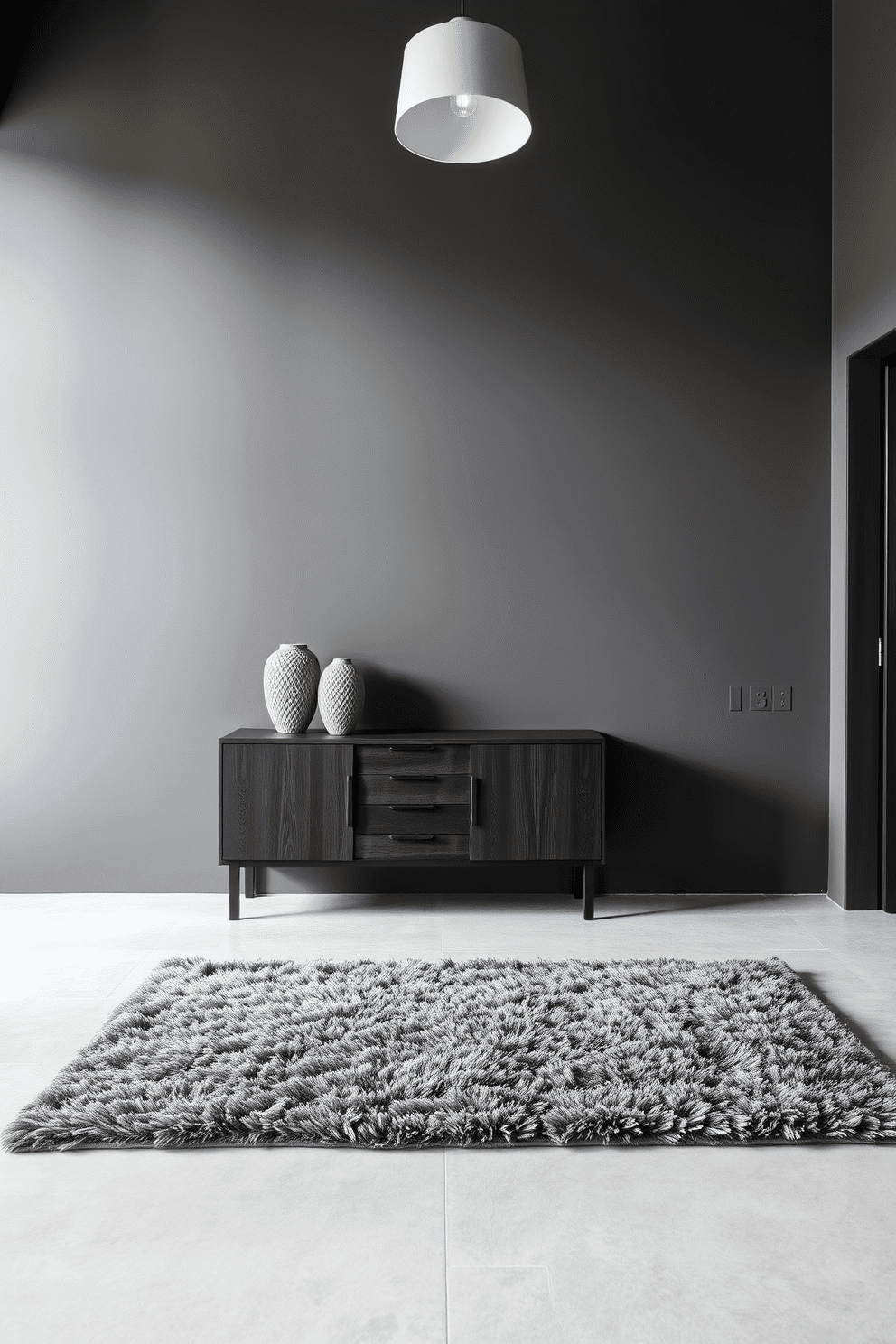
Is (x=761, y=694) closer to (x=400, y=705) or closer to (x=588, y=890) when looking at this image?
(x=588, y=890)

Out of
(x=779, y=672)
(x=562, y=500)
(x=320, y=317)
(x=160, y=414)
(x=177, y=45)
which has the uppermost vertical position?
(x=177, y=45)

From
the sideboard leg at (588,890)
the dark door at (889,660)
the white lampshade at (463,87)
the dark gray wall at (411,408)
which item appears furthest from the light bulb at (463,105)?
the sideboard leg at (588,890)

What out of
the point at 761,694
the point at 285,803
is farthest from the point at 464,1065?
the point at 761,694

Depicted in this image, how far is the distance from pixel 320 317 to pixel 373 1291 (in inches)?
127

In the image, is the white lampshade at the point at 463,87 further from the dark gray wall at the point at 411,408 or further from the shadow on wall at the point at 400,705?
the shadow on wall at the point at 400,705

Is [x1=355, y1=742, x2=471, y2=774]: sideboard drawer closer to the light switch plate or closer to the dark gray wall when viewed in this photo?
the dark gray wall

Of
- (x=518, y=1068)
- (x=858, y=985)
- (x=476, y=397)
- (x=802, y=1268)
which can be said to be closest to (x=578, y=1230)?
(x=802, y=1268)

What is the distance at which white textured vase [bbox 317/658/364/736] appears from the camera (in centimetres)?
353

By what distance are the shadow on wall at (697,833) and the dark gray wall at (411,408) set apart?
2cm

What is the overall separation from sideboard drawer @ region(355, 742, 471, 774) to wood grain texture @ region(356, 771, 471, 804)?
22mm

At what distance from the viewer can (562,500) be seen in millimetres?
3748

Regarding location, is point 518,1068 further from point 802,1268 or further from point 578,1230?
point 802,1268

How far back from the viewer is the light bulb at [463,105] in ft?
8.21

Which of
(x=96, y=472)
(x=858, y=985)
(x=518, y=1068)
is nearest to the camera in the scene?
(x=518, y=1068)
